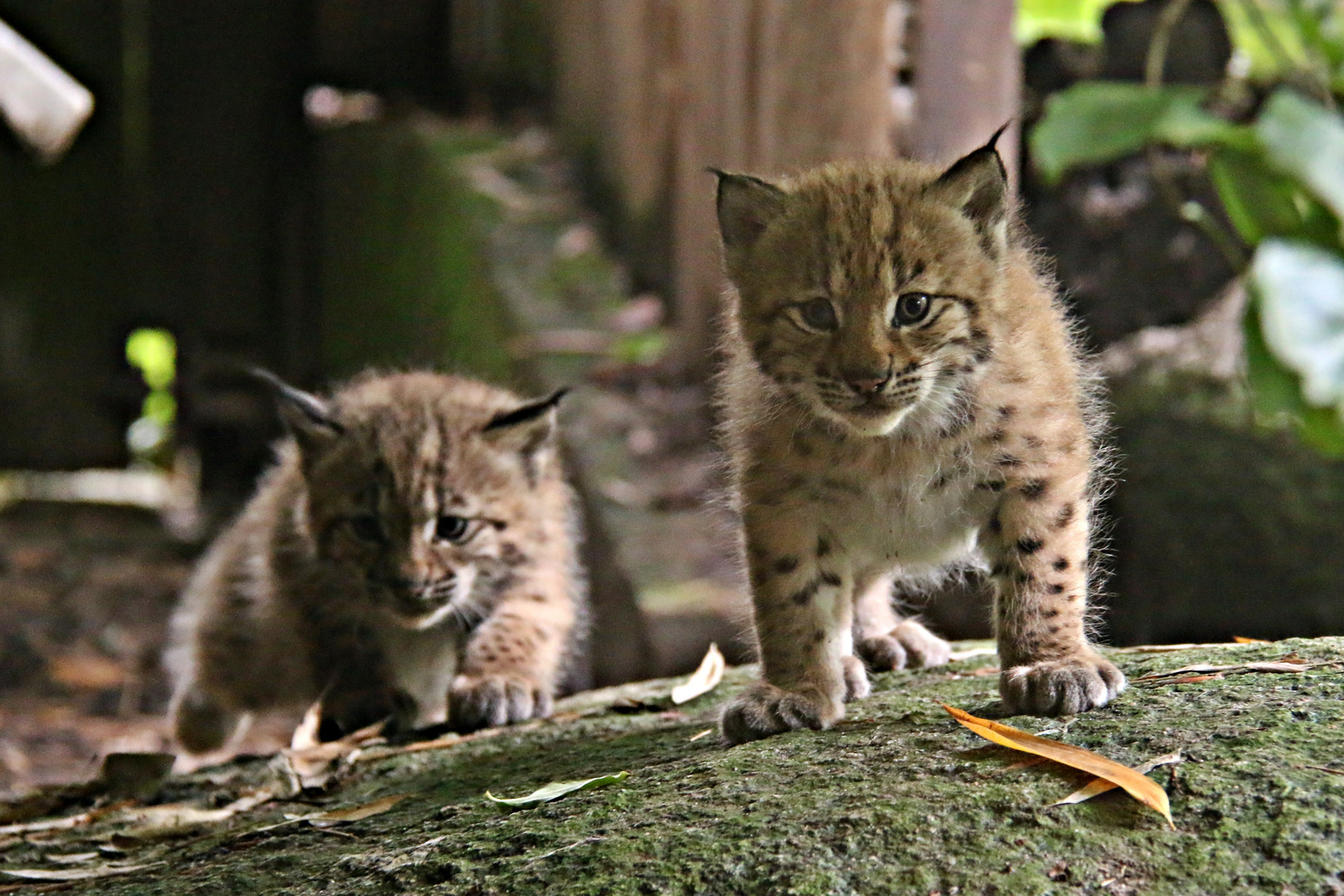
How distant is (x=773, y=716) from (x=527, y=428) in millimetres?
1869

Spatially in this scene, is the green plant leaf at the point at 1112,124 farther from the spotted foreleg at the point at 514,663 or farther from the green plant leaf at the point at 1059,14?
the green plant leaf at the point at 1059,14

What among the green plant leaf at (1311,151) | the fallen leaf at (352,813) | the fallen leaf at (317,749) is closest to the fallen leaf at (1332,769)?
the green plant leaf at (1311,151)

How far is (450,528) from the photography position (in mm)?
4742

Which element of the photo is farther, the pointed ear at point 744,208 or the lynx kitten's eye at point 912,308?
the pointed ear at point 744,208

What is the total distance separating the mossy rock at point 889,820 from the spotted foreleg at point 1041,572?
→ 17 centimetres

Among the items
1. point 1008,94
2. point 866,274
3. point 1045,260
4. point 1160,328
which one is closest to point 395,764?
point 866,274

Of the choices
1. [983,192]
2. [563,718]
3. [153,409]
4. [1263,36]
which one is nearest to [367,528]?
[563,718]

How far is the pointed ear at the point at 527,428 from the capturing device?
15.8 ft

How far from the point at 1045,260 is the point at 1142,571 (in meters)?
2.18

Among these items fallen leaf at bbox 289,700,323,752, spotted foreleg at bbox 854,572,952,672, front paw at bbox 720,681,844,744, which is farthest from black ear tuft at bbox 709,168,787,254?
fallen leaf at bbox 289,700,323,752

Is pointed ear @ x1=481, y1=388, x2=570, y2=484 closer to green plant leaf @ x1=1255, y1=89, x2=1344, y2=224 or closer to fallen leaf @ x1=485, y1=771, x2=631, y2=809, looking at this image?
fallen leaf @ x1=485, y1=771, x2=631, y2=809

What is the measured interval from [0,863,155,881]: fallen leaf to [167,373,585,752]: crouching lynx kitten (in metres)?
1.32

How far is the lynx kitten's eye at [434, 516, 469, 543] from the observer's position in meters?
4.73

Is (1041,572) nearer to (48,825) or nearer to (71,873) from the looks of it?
(71,873)
